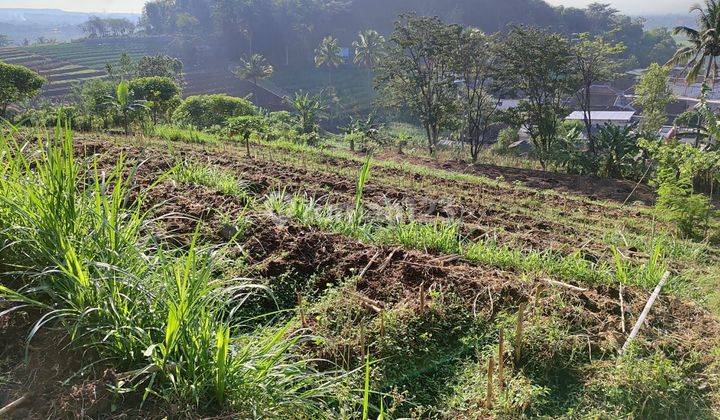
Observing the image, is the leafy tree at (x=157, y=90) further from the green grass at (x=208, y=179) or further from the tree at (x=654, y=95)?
the tree at (x=654, y=95)

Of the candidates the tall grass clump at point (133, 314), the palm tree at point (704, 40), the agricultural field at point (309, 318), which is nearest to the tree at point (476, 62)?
the palm tree at point (704, 40)

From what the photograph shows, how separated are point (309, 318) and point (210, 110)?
21638mm

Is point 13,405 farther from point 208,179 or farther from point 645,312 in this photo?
point 208,179

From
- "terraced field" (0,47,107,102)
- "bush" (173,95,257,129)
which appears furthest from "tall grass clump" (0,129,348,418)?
"terraced field" (0,47,107,102)

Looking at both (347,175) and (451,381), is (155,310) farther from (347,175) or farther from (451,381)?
(347,175)

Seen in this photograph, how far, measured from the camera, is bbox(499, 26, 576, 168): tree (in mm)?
20703

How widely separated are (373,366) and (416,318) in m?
0.48

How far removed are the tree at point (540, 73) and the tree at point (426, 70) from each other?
10.3ft

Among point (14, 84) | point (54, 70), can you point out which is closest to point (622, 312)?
point (14, 84)

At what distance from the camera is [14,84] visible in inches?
885

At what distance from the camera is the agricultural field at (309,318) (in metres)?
2.04

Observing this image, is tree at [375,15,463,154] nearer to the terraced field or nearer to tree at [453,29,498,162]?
tree at [453,29,498,162]

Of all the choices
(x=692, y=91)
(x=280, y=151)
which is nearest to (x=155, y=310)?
(x=280, y=151)

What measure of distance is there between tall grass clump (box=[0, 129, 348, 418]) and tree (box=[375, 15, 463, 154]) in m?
23.2
